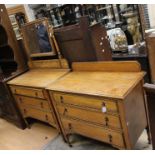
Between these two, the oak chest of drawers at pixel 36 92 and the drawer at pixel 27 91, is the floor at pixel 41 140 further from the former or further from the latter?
the drawer at pixel 27 91

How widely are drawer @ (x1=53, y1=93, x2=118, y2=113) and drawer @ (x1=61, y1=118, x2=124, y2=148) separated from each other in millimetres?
223

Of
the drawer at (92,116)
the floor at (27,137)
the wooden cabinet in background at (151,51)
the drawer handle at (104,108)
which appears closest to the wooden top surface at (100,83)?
the drawer handle at (104,108)

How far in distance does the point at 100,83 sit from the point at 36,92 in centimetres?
83

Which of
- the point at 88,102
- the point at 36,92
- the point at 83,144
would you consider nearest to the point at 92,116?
the point at 88,102

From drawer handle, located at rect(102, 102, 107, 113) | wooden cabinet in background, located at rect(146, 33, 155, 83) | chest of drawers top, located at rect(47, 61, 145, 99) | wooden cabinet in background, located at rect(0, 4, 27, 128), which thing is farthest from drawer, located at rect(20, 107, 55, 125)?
wooden cabinet in background, located at rect(146, 33, 155, 83)

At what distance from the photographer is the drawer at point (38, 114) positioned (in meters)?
2.58

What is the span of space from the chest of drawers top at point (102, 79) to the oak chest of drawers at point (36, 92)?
0.61 ft

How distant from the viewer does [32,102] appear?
8.85ft

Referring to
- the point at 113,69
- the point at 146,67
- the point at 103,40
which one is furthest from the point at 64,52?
the point at 146,67

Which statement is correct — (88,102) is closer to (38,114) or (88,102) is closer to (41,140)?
(38,114)

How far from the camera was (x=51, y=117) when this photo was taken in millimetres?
2545

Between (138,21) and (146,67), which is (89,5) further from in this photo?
(146,67)

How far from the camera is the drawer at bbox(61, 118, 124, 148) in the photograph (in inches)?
76.3

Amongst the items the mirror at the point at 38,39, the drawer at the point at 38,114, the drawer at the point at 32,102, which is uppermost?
the mirror at the point at 38,39
